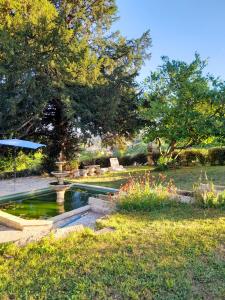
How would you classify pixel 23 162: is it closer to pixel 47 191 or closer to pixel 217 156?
pixel 47 191

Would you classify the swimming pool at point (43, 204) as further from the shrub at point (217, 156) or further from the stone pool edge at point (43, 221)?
the shrub at point (217, 156)

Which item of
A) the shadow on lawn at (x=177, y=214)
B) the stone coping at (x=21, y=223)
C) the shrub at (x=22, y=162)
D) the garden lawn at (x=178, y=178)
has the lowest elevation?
the shadow on lawn at (x=177, y=214)

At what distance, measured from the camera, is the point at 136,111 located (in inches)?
745

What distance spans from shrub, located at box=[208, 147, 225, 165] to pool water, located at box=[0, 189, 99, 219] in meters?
13.1

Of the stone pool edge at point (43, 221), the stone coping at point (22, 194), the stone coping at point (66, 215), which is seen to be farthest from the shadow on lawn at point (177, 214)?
the stone coping at point (22, 194)

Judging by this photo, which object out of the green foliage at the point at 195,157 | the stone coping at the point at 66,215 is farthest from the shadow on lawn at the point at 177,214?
the green foliage at the point at 195,157

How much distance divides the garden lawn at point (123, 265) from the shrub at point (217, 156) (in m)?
16.5

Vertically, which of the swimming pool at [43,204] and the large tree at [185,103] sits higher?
the large tree at [185,103]

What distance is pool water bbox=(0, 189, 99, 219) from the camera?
845 cm

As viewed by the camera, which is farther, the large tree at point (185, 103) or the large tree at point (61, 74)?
the large tree at point (185, 103)

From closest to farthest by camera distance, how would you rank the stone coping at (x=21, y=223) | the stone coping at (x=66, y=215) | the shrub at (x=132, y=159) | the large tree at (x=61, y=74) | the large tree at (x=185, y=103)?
the stone coping at (x=21, y=223) → the stone coping at (x=66, y=215) → the large tree at (x=61, y=74) → the large tree at (x=185, y=103) → the shrub at (x=132, y=159)

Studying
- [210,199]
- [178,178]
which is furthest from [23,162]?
[210,199]

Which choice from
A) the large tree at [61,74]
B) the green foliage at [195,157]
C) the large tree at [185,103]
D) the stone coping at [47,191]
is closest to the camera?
the stone coping at [47,191]

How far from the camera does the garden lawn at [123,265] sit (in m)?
3.46
